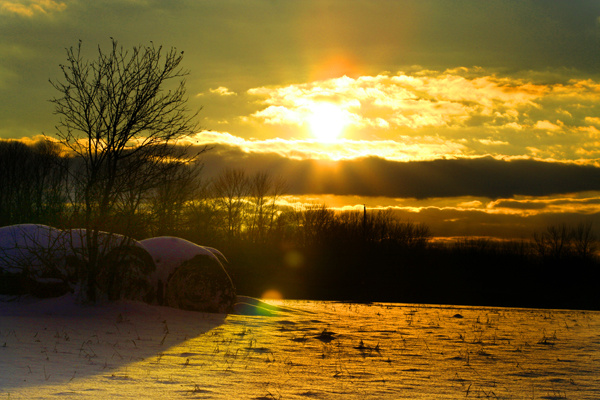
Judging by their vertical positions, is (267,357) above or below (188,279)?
below

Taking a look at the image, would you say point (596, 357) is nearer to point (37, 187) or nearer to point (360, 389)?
point (360, 389)

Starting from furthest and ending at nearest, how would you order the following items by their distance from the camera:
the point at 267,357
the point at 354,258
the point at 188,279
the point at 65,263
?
the point at 354,258 → the point at 188,279 → the point at 65,263 → the point at 267,357

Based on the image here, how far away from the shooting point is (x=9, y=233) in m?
14.3

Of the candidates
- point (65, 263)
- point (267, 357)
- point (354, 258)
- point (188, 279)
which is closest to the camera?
point (267, 357)

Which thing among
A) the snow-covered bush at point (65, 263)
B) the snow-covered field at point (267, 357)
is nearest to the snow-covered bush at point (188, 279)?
the snow-covered bush at point (65, 263)

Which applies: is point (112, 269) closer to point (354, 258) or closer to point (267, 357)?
point (267, 357)

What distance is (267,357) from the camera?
9.20m

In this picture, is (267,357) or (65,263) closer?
(267,357)

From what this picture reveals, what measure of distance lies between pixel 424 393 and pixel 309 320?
30.2 feet

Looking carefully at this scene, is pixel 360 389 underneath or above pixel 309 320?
above

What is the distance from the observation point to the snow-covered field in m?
6.78

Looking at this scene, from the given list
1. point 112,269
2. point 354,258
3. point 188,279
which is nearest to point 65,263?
point 112,269

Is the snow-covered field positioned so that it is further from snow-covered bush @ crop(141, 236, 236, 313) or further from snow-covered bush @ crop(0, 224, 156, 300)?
snow-covered bush @ crop(141, 236, 236, 313)

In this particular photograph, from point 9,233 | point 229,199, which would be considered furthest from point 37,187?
point 9,233
